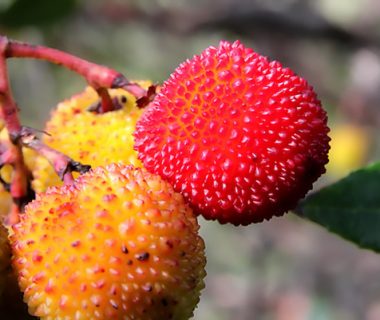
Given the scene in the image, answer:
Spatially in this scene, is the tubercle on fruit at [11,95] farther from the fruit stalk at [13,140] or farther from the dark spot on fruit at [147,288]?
the dark spot on fruit at [147,288]

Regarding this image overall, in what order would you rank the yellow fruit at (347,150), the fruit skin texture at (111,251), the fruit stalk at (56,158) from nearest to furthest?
the fruit skin texture at (111,251) → the fruit stalk at (56,158) → the yellow fruit at (347,150)

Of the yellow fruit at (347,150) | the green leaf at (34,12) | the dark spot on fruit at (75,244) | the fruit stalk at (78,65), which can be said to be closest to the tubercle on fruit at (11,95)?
the fruit stalk at (78,65)

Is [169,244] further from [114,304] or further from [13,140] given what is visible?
[13,140]

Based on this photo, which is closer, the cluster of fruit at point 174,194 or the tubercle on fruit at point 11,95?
the cluster of fruit at point 174,194

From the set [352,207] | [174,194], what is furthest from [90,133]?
[352,207]

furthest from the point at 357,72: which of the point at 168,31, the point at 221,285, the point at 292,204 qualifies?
the point at 292,204
